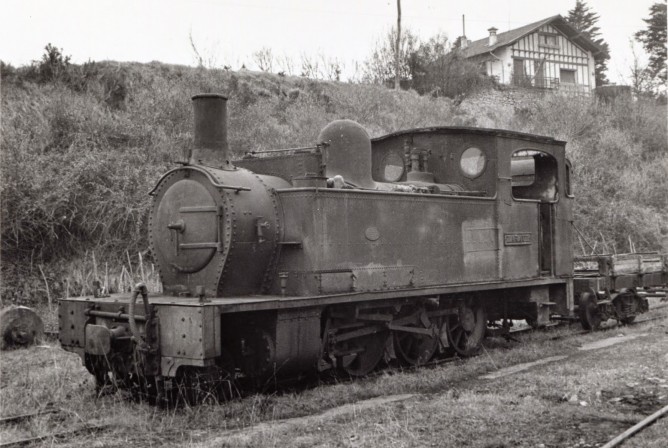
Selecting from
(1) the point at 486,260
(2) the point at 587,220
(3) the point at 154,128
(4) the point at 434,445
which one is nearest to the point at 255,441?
(4) the point at 434,445

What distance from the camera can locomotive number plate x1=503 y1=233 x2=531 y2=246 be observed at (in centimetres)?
966

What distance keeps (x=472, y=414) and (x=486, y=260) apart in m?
3.78

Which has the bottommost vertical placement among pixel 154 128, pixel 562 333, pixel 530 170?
pixel 562 333

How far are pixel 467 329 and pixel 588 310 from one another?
3250 mm

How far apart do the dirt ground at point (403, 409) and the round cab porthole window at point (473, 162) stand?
2.61 m

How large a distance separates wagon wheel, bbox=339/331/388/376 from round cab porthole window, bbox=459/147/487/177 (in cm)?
279

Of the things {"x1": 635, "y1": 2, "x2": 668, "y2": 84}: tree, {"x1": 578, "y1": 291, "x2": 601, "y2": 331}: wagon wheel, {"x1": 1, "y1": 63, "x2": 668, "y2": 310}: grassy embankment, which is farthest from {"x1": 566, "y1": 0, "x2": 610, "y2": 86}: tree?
{"x1": 578, "y1": 291, "x2": 601, "y2": 331}: wagon wheel

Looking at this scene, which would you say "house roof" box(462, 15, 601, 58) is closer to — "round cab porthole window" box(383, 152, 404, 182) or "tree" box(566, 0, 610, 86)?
"tree" box(566, 0, 610, 86)

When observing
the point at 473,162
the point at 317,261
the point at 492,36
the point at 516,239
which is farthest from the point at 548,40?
the point at 317,261

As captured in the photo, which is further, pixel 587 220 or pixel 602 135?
pixel 602 135

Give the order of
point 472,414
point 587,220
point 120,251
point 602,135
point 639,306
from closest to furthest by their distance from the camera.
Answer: point 472,414
point 639,306
point 120,251
point 587,220
point 602,135

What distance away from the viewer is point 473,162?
378 inches

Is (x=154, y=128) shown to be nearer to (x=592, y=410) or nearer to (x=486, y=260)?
(x=486, y=260)

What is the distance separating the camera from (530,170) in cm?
1116
